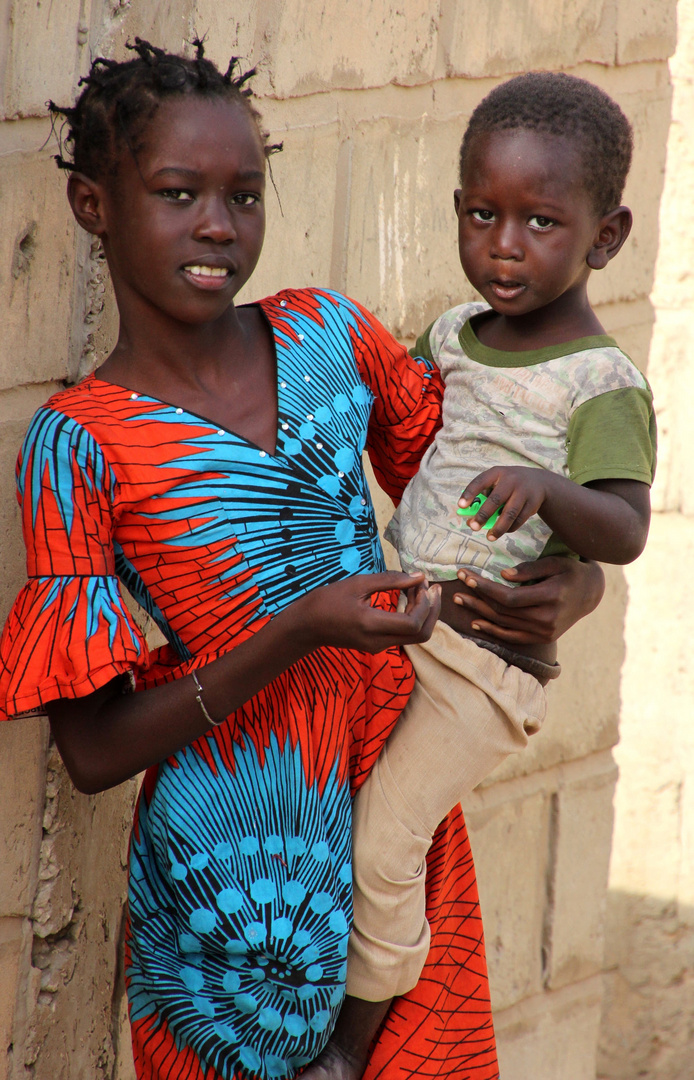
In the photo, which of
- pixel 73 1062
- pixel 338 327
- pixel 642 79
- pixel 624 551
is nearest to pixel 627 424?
pixel 624 551

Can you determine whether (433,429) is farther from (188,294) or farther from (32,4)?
(32,4)

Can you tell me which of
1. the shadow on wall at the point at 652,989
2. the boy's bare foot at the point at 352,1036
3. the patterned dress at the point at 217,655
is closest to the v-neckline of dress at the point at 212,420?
the patterned dress at the point at 217,655

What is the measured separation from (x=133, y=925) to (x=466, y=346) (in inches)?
33.3

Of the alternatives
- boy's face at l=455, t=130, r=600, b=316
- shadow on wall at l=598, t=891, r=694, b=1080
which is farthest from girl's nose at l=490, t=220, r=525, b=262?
shadow on wall at l=598, t=891, r=694, b=1080

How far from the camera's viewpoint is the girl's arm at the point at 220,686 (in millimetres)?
1265

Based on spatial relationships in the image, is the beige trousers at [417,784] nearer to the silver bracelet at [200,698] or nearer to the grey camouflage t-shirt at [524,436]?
the grey camouflage t-shirt at [524,436]

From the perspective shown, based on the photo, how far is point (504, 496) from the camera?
4.28 ft

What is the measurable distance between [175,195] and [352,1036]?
1020 millimetres

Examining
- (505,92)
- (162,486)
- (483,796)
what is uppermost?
(505,92)

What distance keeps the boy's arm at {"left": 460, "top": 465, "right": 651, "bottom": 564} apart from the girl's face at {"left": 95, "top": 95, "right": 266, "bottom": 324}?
0.36 metres

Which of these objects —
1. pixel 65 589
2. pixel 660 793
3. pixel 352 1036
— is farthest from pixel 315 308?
pixel 660 793

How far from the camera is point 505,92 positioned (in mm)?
1599

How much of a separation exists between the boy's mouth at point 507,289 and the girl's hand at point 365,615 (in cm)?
47

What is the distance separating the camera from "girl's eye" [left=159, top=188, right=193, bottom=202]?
1332 mm
